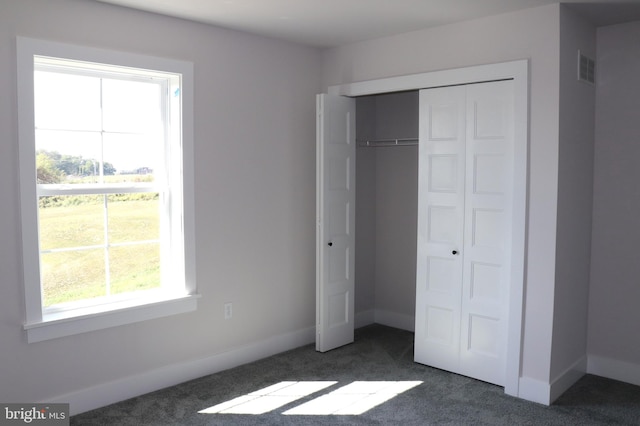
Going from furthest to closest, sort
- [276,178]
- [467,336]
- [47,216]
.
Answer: [276,178]
[467,336]
[47,216]

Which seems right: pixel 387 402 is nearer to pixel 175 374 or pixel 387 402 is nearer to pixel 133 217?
pixel 175 374

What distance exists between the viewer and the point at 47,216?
3.49 metres

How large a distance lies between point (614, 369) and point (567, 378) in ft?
1.66

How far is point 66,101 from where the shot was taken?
11.5 feet

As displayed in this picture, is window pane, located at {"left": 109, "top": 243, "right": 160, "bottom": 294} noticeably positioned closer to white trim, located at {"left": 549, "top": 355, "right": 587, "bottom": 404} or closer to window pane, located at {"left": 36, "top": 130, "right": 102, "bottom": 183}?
window pane, located at {"left": 36, "top": 130, "right": 102, "bottom": 183}

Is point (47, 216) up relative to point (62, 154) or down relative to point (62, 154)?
down

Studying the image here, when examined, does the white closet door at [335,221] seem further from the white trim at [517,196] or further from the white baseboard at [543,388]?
the white baseboard at [543,388]

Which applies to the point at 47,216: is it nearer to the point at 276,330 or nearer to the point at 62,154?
the point at 62,154

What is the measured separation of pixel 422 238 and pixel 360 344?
1.20 m

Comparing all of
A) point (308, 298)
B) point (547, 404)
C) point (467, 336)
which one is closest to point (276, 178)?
point (308, 298)

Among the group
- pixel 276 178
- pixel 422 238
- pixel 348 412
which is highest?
pixel 276 178

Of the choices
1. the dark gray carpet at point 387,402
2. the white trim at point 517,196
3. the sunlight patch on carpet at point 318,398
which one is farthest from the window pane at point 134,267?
the white trim at point 517,196

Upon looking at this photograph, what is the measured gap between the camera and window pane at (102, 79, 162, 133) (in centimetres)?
370

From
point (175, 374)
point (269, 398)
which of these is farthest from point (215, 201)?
point (269, 398)
